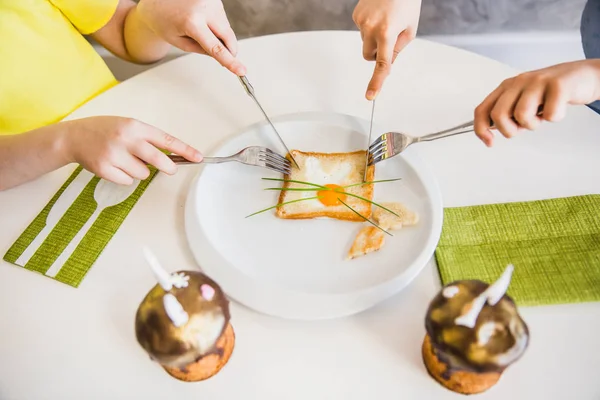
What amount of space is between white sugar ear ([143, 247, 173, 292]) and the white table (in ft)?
0.64

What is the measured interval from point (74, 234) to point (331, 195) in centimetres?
50

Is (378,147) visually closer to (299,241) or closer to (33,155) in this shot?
(299,241)

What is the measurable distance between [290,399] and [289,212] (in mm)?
334

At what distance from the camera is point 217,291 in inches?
25.7

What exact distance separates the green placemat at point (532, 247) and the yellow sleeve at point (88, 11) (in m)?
0.93

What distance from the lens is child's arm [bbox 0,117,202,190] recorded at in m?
0.88

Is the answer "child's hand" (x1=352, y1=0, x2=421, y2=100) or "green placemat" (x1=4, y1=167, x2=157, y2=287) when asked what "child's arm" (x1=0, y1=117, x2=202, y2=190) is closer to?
"green placemat" (x1=4, y1=167, x2=157, y2=287)

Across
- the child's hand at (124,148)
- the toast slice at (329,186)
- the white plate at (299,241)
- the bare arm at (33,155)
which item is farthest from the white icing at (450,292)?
the bare arm at (33,155)

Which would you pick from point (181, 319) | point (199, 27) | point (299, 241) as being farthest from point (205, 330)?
point (199, 27)

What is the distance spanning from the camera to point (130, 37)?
1.21 meters

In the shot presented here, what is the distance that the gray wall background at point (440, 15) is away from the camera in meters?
1.84

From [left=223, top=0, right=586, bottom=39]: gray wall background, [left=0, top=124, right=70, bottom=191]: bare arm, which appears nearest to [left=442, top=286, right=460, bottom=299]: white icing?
[left=0, top=124, right=70, bottom=191]: bare arm

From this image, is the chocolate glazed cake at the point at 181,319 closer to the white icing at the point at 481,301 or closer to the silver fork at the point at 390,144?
the white icing at the point at 481,301

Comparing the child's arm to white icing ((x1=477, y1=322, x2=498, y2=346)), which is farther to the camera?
the child's arm
